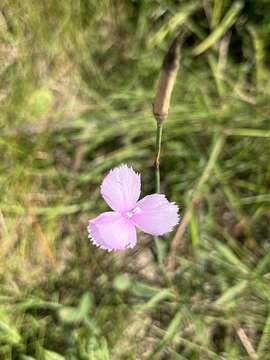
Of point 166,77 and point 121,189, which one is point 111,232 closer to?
point 121,189

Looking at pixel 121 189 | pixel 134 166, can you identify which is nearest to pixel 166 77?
pixel 121 189

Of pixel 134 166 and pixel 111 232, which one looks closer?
pixel 111 232

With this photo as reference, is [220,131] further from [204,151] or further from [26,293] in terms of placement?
[26,293]

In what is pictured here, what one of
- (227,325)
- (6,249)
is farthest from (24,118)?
(227,325)

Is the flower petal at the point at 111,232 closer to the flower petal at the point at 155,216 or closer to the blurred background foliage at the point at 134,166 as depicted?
the flower petal at the point at 155,216

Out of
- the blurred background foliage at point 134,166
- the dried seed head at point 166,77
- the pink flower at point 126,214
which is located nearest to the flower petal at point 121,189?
the pink flower at point 126,214

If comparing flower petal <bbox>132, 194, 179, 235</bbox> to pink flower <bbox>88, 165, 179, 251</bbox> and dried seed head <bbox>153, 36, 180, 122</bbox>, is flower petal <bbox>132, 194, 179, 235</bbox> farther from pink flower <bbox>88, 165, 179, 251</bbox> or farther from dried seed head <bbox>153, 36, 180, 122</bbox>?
dried seed head <bbox>153, 36, 180, 122</bbox>
